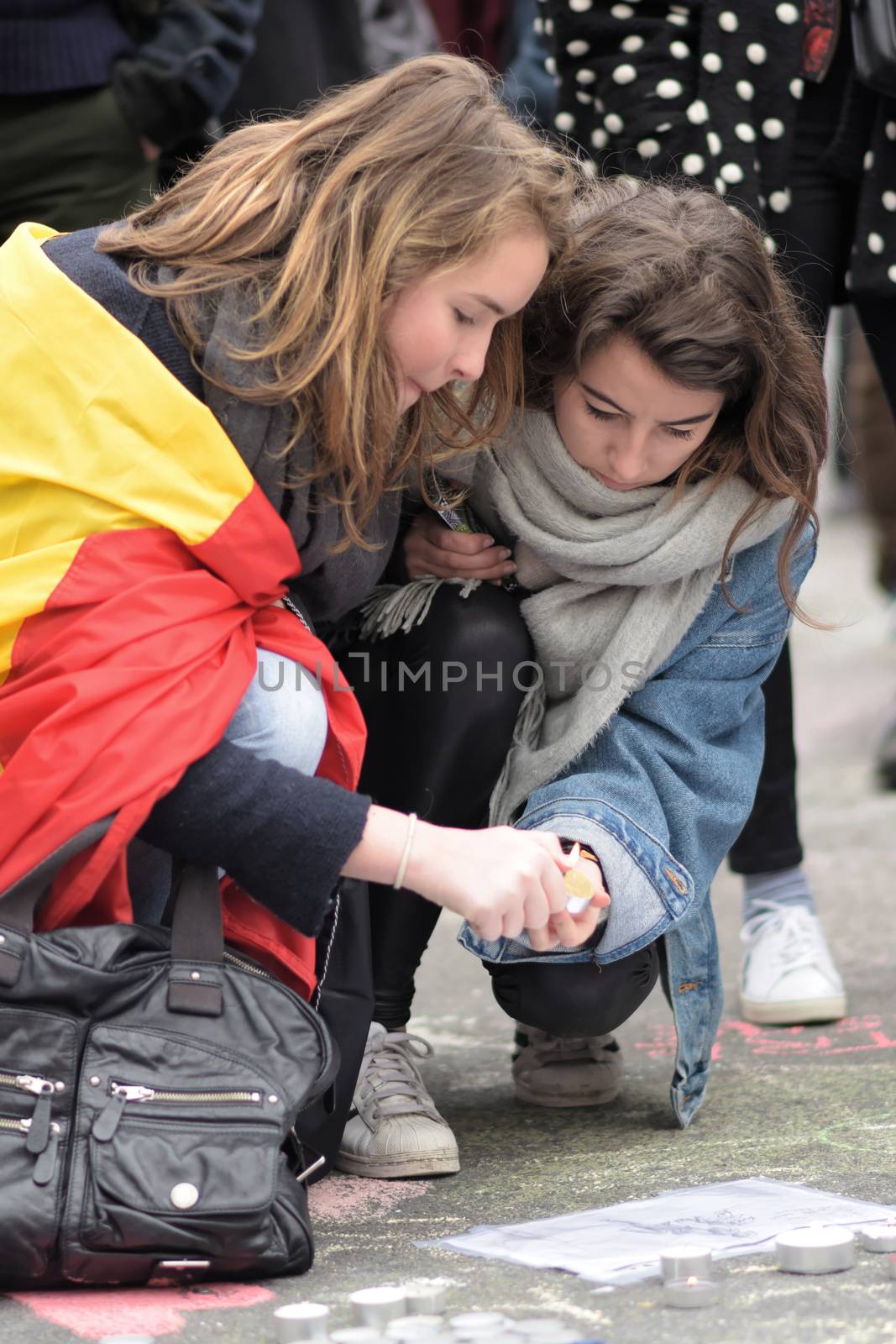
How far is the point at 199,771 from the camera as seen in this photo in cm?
150

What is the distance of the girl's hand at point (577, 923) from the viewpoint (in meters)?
1.66

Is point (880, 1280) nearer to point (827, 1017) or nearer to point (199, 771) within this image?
point (199, 771)

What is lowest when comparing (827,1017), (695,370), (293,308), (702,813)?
(827,1017)

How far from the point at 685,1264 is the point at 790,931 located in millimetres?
1043

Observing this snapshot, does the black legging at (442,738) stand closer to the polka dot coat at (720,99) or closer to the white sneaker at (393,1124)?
the white sneaker at (393,1124)

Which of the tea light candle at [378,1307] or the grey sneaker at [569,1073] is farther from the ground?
the tea light candle at [378,1307]

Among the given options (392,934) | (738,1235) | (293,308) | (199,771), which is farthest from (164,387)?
(738,1235)

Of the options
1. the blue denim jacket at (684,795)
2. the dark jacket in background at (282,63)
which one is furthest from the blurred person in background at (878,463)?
the blue denim jacket at (684,795)

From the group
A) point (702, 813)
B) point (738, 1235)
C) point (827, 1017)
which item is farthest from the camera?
point (827, 1017)

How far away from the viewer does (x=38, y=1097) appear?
1.44 m

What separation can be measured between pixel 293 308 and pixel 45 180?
1.31 metres

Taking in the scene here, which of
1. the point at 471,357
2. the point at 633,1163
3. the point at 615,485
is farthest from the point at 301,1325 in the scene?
the point at 615,485

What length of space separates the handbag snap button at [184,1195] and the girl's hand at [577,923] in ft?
1.31

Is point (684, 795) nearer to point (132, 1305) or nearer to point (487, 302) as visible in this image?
point (487, 302)
